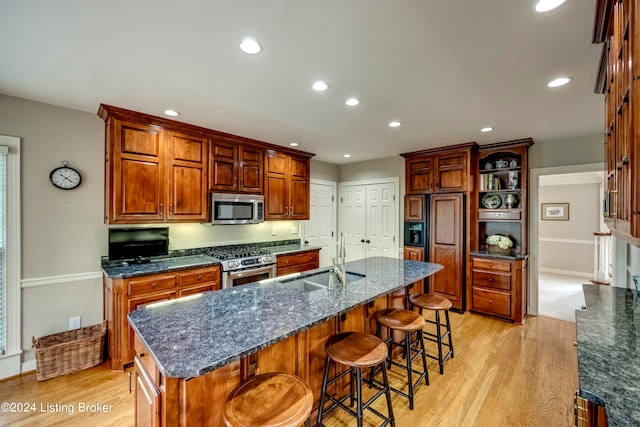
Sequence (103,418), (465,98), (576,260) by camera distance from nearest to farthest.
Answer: (103,418)
(465,98)
(576,260)

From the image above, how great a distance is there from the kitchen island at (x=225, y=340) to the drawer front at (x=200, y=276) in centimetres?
120

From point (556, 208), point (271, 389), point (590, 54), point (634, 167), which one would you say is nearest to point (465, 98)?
point (590, 54)

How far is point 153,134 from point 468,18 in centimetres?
306

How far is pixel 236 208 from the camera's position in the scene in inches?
148

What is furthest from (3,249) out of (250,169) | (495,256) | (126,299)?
(495,256)

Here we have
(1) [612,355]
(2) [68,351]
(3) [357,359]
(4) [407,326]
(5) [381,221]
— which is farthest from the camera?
(5) [381,221]

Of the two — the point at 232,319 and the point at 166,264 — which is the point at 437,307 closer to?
the point at 232,319

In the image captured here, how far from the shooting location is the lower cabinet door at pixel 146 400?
4.06 feet

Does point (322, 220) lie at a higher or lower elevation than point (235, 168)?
lower

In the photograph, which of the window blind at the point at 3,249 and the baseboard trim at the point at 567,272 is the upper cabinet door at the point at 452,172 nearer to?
the baseboard trim at the point at 567,272

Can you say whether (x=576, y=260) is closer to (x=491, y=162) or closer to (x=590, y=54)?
(x=491, y=162)

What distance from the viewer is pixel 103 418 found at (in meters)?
2.01

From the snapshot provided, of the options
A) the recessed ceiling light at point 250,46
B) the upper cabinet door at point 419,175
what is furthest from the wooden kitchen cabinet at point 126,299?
the upper cabinet door at point 419,175

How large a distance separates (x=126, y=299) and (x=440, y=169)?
441cm
